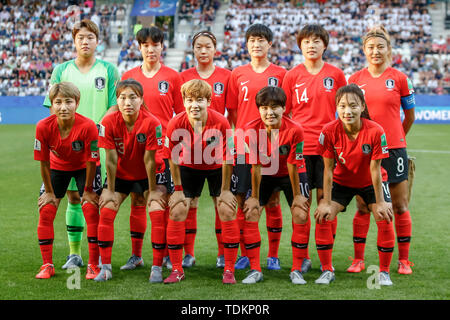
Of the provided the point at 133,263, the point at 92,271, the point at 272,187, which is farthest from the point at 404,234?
the point at 92,271

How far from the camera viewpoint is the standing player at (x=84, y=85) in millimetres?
5293

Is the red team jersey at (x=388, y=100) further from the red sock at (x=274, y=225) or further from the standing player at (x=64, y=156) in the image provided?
the standing player at (x=64, y=156)

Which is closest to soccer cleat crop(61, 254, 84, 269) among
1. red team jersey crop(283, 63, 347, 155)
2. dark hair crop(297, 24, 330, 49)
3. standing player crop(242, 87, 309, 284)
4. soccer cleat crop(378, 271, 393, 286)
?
standing player crop(242, 87, 309, 284)

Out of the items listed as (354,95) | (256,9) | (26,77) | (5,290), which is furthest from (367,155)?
(256,9)

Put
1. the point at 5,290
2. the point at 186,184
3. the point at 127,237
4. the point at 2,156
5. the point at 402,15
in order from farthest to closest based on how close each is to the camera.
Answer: the point at 402,15, the point at 2,156, the point at 127,237, the point at 186,184, the point at 5,290

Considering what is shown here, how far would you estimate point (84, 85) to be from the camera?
17.7ft

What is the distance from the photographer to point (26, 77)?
86.9ft

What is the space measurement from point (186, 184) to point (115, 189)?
2.00 feet

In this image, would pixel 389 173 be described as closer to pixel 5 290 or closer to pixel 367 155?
pixel 367 155

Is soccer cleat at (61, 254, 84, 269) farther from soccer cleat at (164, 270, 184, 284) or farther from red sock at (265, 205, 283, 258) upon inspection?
red sock at (265, 205, 283, 258)

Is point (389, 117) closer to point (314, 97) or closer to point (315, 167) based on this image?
point (314, 97)

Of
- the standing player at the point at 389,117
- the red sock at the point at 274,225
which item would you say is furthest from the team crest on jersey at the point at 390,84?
Answer: the red sock at the point at 274,225

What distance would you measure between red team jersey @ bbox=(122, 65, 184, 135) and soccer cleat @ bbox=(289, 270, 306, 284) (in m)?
1.76

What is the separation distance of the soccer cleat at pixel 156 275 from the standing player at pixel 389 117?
1.66 meters
